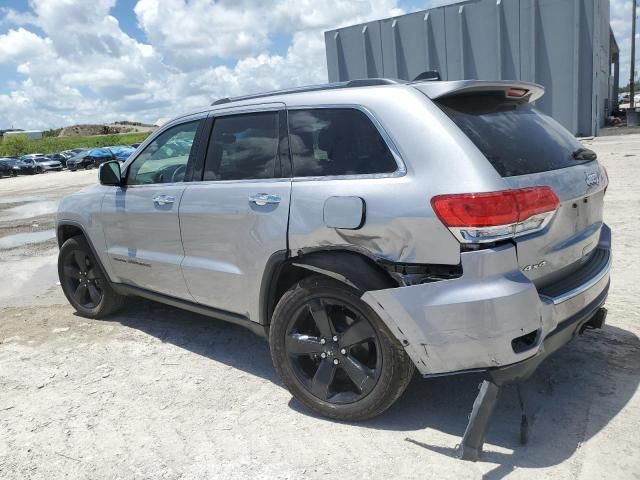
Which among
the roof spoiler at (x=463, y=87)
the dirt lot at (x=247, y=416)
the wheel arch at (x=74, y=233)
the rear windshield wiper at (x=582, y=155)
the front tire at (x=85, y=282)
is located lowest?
the dirt lot at (x=247, y=416)

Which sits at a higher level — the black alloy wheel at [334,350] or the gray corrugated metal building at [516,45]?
the gray corrugated metal building at [516,45]

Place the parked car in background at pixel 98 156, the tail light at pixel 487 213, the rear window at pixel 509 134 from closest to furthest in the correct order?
1. the tail light at pixel 487 213
2. the rear window at pixel 509 134
3. the parked car in background at pixel 98 156

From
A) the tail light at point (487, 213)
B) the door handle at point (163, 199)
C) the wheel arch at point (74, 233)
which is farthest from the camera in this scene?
the wheel arch at point (74, 233)

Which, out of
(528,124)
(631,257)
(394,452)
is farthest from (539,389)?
(631,257)

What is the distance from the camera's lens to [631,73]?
Result: 133ft

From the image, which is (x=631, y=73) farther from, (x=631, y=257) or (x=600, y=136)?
(x=631, y=257)

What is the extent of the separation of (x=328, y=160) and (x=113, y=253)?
2373 mm

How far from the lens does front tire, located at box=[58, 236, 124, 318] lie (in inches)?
198

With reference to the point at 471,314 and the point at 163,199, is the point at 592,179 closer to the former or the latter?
the point at 471,314

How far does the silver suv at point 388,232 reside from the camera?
8.40 feet

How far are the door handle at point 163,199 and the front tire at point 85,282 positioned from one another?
4.04 feet

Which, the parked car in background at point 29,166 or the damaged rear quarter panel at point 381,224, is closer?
the damaged rear quarter panel at point 381,224

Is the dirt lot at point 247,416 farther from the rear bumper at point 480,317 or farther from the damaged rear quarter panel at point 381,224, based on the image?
the damaged rear quarter panel at point 381,224

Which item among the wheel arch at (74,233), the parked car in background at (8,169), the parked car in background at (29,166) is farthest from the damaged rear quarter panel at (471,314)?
the parked car in background at (29,166)
